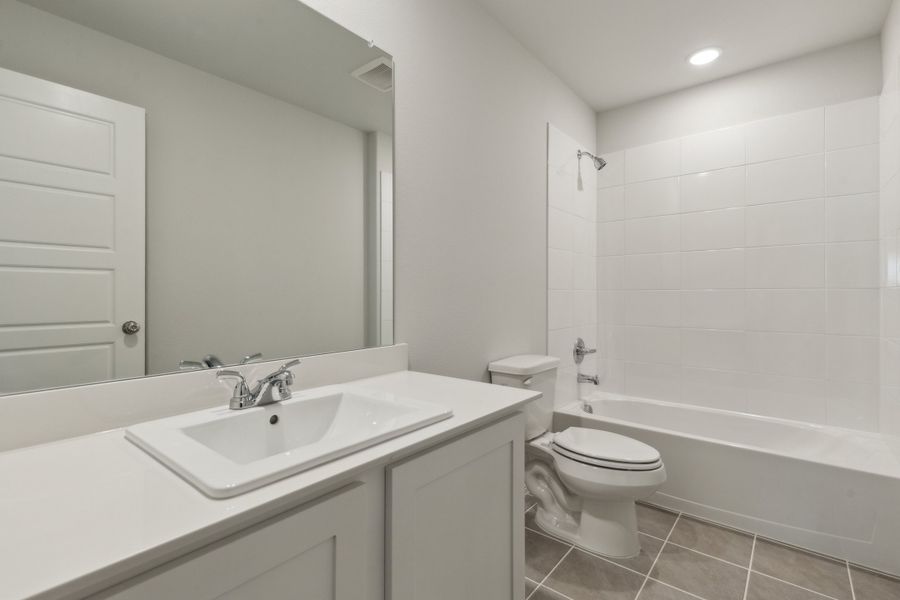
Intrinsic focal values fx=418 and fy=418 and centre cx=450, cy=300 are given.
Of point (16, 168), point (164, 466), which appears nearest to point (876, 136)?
point (164, 466)

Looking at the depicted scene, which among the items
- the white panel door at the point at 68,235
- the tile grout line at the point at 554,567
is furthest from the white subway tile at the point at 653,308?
the white panel door at the point at 68,235

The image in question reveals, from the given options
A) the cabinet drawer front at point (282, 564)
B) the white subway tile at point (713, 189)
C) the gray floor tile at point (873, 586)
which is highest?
the white subway tile at point (713, 189)

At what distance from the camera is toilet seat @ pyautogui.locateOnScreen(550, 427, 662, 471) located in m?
1.68

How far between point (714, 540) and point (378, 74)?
238 cm

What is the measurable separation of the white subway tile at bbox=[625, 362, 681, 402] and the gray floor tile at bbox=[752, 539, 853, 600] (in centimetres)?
98

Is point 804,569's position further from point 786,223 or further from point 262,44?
point 262,44

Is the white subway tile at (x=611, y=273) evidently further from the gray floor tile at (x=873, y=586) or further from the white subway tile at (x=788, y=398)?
the gray floor tile at (x=873, y=586)

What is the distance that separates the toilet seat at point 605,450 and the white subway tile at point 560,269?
2.82 ft

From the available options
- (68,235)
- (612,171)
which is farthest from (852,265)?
(68,235)

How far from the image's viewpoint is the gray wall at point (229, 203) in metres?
0.90

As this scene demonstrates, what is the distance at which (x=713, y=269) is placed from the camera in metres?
2.54

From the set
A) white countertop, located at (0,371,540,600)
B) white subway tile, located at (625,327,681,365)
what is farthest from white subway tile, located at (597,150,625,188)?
white countertop, located at (0,371,540,600)

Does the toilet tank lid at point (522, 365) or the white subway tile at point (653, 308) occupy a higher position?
the white subway tile at point (653, 308)

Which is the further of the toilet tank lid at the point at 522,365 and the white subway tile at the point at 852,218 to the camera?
the white subway tile at the point at 852,218
